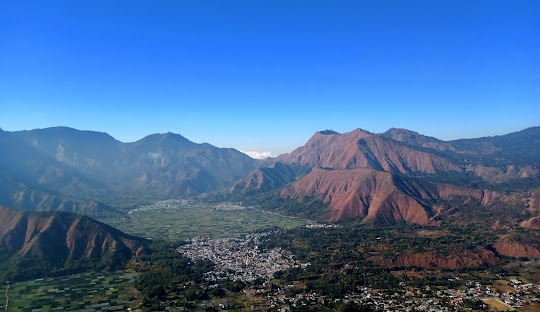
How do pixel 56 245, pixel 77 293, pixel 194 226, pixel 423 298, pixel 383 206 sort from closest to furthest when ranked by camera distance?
1. pixel 423 298
2. pixel 77 293
3. pixel 56 245
4. pixel 383 206
5. pixel 194 226

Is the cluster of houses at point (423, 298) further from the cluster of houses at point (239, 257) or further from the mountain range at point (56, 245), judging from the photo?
the mountain range at point (56, 245)

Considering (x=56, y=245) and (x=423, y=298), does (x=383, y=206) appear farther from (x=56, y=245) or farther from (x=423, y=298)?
(x=56, y=245)

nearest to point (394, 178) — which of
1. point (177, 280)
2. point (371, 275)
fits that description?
point (371, 275)

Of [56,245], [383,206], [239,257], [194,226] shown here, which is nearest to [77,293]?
[56,245]

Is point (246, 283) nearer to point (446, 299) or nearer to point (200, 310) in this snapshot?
point (200, 310)

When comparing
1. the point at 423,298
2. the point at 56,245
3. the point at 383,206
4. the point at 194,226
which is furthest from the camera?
the point at 194,226

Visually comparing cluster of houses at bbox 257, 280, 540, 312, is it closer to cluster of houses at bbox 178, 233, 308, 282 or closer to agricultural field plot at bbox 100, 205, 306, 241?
cluster of houses at bbox 178, 233, 308, 282

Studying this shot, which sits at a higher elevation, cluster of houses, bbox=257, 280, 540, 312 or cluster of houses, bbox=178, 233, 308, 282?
cluster of houses, bbox=178, 233, 308, 282

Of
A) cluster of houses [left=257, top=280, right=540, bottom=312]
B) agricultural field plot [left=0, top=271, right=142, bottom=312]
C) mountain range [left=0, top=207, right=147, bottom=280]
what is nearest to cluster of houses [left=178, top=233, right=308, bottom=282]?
cluster of houses [left=257, top=280, right=540, bottom=312]
